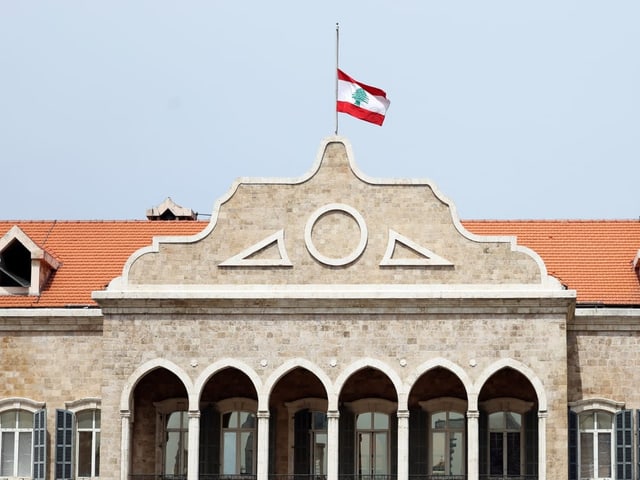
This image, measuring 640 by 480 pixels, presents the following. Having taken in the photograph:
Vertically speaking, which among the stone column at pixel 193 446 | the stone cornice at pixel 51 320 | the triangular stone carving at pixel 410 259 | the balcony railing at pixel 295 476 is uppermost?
the triangular stone carving at pixel 410 259

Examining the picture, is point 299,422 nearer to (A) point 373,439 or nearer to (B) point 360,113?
(A) point 373,439

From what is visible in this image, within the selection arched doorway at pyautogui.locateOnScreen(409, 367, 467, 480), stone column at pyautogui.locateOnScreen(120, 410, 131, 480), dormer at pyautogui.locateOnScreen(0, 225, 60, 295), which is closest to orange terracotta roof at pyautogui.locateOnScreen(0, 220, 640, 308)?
dormer at pyautogui.locateOnScreen(0, 225, 60, 295)

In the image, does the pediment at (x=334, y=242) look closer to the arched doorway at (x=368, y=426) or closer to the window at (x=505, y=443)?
the arched doorway at (x=368, y=426)

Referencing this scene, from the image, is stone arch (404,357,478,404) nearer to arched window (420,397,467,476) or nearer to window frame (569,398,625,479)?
arched window (420,397,467,476)

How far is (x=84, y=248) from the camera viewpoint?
6322 cm

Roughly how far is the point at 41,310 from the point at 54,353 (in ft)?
4.08

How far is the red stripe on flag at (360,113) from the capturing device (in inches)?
2324

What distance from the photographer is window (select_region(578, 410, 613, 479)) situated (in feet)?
191

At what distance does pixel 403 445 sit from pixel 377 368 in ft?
6.96

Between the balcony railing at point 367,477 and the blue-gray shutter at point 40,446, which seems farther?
the blue-gray shutter at point 40,446

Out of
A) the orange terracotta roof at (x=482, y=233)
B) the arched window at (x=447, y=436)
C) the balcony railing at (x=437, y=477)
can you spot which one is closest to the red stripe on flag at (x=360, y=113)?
the orange terracotta roof at (x=482, y=233)

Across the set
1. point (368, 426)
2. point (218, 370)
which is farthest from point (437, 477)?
point (218, 370)

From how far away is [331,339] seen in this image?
5706 centimetres

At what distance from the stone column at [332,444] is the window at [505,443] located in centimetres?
461
